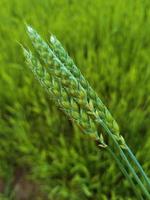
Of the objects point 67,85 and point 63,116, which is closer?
point 67,85

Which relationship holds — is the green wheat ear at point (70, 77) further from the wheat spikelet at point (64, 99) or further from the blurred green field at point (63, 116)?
the blurred green field at point (63, 116)

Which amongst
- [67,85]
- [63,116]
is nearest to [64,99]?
A: [67,85]

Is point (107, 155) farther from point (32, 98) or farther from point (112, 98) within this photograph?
point (32, 98)

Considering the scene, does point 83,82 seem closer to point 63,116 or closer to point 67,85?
point 67,85

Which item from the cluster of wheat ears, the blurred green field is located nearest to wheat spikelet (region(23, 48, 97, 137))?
the cluster of wheat ears

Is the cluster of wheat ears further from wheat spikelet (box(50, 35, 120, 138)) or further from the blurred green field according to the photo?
the blurred green field

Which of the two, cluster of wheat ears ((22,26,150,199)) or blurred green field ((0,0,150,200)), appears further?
blurred green field ((0,0,150,200))

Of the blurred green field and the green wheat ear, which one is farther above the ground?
the blurred green field

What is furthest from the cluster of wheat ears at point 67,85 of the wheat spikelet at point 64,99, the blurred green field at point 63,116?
the blurred green field at point 63,116

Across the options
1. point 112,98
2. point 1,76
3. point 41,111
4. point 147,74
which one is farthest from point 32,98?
point 147,74
